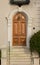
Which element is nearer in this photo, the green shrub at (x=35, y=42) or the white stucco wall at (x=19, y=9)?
the green shrub at (x=35, y=42)

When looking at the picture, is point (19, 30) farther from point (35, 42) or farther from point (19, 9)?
point (35, 42)

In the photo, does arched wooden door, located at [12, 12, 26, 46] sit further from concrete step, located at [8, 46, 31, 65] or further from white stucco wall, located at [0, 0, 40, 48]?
concrete step, located at [8, 46, 31, 65]

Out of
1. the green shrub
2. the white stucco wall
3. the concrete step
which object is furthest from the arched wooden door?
the green shrub

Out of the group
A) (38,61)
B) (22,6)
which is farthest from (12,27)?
(38,61)

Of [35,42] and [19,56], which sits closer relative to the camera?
[35,42]

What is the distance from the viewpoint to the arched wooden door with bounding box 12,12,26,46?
17.4 meters

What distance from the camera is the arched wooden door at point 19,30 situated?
685 inches

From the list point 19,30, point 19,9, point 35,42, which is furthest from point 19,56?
point 19,9

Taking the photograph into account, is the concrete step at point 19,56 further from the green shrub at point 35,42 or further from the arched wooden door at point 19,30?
the arched wooden door at point 19,30

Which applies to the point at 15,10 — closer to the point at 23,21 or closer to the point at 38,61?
the point at 23,21

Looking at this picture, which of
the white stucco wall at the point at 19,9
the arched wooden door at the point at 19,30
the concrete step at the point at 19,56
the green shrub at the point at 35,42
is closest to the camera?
the concrete step at the point at 19,56

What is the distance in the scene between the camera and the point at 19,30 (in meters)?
17.4

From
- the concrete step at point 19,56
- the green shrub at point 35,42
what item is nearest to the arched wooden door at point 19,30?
the concrete step at point 19,56

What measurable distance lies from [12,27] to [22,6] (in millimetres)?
1561
